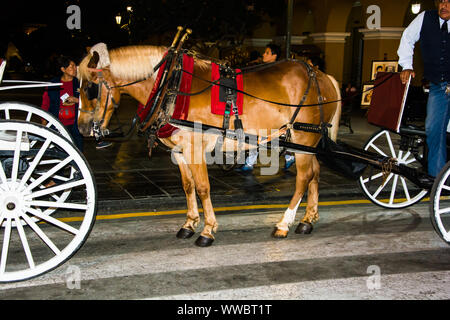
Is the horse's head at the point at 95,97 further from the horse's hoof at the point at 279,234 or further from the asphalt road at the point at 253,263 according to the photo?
the horse's hoof at the point at 279,234

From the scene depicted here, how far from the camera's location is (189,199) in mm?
5480

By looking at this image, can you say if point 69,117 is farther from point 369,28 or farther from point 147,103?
point 369,28

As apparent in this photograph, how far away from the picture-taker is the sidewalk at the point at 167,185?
6.61m

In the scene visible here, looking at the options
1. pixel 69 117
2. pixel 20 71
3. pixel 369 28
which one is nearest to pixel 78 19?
pixel 369 28

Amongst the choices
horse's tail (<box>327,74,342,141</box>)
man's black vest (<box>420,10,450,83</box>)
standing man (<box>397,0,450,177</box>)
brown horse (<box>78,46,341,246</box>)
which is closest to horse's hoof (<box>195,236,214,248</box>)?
brown horse (<box>78,46,341,246</box>)

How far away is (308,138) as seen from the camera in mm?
5605

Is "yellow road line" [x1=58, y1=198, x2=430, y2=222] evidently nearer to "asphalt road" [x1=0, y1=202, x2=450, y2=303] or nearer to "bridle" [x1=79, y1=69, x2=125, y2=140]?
"asphalt road" [x1=0, y1=202, x2=450, y2=303]

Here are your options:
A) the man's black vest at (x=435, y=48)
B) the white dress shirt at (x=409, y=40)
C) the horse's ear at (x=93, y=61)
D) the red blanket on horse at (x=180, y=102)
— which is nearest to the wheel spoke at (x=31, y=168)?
the horse's ear at (x=93, y=61)

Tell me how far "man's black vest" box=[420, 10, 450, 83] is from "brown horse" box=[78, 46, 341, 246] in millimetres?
1185

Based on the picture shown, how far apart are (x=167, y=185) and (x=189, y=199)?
2.04 m

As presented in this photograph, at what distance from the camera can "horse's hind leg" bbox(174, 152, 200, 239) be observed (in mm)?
5281

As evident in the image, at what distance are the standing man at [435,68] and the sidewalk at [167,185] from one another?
2.13 m

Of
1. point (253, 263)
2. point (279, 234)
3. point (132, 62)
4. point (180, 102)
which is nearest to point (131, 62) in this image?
point (132, 62)

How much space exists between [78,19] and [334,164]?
24274 millimetres
